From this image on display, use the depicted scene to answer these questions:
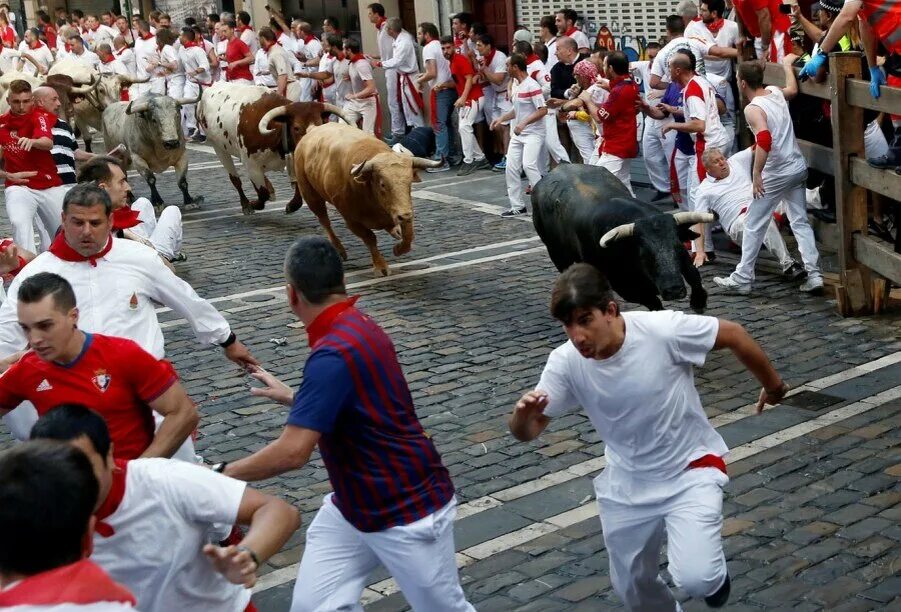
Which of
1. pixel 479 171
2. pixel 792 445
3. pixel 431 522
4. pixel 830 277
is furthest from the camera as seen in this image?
pixel 479 171

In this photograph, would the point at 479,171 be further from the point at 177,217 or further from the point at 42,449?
the point at 42,449

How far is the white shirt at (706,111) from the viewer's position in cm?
1260

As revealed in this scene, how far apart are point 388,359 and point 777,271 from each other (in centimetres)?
807

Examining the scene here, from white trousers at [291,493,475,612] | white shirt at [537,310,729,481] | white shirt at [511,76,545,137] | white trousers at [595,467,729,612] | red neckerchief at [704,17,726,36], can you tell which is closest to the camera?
white trousers at [291,493,475,612]

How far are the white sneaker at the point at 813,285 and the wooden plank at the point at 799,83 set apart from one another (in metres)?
1.52

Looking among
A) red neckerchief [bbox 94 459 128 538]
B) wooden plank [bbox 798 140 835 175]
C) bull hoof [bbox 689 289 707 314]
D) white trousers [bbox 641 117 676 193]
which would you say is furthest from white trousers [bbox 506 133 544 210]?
red neckerchief [bbox 94 459 128 538]

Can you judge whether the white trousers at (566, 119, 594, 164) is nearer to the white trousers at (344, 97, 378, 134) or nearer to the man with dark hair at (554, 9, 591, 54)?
the man with dark hair at (554, 9, 591, 54)

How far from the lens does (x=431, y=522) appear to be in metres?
4.71

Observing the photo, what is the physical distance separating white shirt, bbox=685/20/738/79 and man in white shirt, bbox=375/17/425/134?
23.4 feet

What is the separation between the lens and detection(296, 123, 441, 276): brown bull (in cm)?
1278

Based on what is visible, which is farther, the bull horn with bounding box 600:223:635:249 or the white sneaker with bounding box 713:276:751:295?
the white sneaker with bounding box 713:276:751:295

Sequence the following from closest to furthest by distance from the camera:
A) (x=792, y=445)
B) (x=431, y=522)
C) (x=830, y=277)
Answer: (x=431, y=522), (x=792, y=445), (x=830, y=277)

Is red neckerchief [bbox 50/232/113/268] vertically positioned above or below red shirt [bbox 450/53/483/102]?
above

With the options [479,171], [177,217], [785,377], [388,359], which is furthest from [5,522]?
[479,171]
